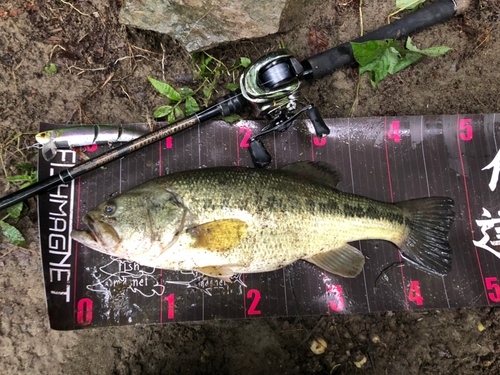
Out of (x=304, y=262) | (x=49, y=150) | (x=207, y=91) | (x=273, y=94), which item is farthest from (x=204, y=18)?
(x=304, y=262)

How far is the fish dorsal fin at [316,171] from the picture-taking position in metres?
2.85

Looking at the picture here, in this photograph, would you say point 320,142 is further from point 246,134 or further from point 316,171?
point 246,134

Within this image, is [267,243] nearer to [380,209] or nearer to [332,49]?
[380,209]

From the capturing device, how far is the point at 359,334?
3.09m

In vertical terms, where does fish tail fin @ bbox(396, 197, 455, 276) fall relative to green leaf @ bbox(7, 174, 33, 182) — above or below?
below

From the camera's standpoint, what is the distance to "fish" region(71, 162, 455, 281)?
2.37 metres

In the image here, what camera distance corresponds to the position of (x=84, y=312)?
9.46 ft

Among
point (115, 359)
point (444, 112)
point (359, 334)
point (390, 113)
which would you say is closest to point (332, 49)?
point (390, 113)

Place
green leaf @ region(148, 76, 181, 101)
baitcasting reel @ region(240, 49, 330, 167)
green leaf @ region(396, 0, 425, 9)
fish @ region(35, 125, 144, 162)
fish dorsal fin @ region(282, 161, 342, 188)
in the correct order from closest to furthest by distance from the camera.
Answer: baitcasting reel @ region(240, 49, 330, 167) < fish dorsal fin @ region(282, 161, 342, 188) < fish @ region(35, 125, 144, 162) < green leaf @ region(148, 76, 181, 101) < green leaf @ region(396, 0, 425, 9)

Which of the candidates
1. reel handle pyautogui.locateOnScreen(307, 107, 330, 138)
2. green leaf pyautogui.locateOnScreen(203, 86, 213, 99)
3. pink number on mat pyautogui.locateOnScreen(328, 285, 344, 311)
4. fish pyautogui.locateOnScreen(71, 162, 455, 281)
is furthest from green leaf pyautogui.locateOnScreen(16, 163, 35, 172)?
pink number on mat pyautogui.locateOnScreen(328, 285, 344, 311)

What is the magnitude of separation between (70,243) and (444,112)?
165 inches

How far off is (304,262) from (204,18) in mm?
2644

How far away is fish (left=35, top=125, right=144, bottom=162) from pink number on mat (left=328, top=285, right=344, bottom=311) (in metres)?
2.56

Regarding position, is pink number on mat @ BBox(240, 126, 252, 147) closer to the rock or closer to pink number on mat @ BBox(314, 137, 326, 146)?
pink number on mat @ BBox(314, 137, 326, 146)
